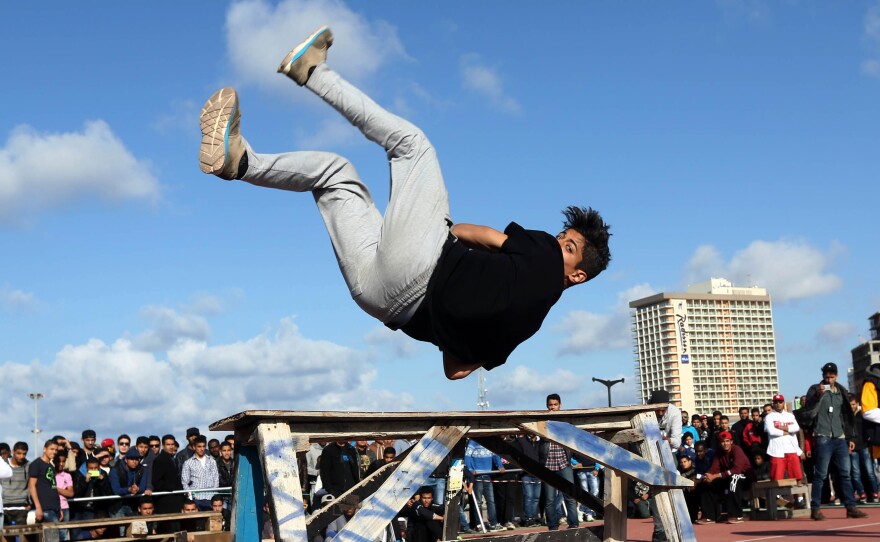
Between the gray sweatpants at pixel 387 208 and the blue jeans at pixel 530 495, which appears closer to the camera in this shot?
the gray sweatpants at pixel 387 208

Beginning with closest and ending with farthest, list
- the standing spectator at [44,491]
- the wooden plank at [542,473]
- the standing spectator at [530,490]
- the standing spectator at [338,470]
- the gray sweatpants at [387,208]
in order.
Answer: the gray sweatpants at [387,208] < the wooden plank at [542,473] < the standing spectator at [44,491] < the standing spectator at [338,470] < the standing spectator at [530,490]

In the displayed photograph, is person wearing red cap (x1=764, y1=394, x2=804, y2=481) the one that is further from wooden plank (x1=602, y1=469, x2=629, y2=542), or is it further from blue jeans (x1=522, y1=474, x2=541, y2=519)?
wooden plank (x1=602, y1=469, x2=629, y2=542)

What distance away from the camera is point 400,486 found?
16.4ft

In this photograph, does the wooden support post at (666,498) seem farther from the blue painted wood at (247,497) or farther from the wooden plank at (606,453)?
the blue painted wood at (247,497)

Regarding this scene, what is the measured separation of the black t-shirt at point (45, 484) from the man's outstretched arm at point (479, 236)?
360 inches

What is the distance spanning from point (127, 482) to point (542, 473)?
24.8ft

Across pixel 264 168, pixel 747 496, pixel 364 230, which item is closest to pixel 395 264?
pixel 364 230

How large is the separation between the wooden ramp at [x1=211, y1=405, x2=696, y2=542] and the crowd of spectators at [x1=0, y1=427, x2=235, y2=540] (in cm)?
656

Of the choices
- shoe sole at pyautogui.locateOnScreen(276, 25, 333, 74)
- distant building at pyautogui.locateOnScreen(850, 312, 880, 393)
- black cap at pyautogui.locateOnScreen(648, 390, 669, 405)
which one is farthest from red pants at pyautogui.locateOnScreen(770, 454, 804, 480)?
distant building at pyautogui.locateOnScreen(850, 312, 880, 393)

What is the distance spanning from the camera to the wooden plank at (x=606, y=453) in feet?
18.7

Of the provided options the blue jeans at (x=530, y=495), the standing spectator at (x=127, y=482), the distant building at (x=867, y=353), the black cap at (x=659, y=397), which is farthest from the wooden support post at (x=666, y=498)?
the distant building at (x=867, y=353)

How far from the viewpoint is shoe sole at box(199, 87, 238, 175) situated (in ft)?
14.2

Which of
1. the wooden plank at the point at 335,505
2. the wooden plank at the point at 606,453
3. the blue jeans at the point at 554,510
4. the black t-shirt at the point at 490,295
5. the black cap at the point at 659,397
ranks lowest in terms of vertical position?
the blue jeans at the point at 554,510

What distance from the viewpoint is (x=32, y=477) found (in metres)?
11.7
